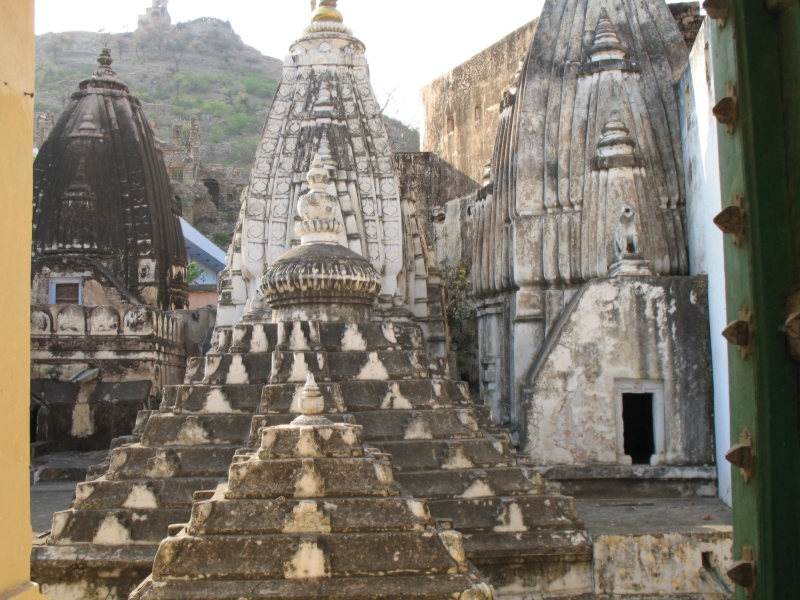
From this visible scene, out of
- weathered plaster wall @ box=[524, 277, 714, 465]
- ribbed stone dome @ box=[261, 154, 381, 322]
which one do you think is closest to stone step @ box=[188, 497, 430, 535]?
ribbed stone dome @ box=[261, 154, 381, 322]

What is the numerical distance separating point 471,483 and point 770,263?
5763mm

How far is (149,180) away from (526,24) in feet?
28.7

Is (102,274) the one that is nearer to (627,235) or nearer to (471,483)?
(627,235)

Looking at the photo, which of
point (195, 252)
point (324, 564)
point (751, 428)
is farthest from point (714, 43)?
point (195, 252)

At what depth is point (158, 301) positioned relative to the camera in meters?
20.0

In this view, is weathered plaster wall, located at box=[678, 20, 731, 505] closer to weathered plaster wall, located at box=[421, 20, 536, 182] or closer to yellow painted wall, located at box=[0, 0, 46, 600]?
yellow painted wall, located at box=[0, 0, 46, 600]

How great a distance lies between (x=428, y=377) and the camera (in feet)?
29.3

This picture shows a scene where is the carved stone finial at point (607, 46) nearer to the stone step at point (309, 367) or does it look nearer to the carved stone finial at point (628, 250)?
the carved stone finial at point (628, 250)

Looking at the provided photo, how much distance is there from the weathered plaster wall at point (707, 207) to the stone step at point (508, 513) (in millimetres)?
3098

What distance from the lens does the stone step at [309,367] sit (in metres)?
8.68

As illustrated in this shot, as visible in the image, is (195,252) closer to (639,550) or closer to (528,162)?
(528,162)

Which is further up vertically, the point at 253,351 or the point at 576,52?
the point at 576,52

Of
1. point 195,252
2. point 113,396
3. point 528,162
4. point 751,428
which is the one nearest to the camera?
point 751,428

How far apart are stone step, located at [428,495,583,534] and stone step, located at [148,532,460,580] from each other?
1867mm
